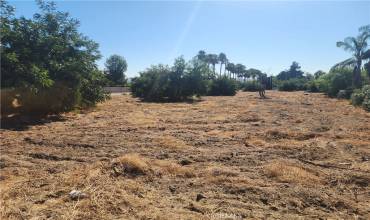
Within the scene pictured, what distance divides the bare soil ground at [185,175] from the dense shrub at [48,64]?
6.82ft

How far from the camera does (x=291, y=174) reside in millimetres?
5090

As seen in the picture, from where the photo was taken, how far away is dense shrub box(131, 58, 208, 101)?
26109 millimetres

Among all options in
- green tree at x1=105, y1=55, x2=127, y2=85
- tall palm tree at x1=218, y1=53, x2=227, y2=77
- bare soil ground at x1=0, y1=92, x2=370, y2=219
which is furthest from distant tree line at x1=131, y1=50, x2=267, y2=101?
tall palm tree at x1=218, y1=53, x2=227, y2=77

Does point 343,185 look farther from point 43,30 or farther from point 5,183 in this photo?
point 43,30

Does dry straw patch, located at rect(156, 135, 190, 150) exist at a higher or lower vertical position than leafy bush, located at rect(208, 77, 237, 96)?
lower

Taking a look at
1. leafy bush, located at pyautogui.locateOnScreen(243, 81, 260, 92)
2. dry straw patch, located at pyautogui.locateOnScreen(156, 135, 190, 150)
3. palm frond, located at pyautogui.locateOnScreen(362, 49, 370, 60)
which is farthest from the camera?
leafy bush, located at pyautogui.locateOnScreen(243, 81, 260, 92)

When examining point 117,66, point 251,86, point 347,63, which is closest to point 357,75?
point 347,63

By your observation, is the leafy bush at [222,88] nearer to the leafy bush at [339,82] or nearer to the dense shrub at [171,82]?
the dense shrub at [171,82]

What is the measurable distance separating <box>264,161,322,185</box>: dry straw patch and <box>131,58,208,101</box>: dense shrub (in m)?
20.7

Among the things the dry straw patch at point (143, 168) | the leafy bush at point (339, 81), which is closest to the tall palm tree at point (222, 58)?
the leafy bush at point (339, 81)

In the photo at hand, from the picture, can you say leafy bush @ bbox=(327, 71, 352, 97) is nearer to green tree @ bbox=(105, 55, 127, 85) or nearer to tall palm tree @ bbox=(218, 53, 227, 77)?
green tree @ bbox=(105, 55, 127, 85)

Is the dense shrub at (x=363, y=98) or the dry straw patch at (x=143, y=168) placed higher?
the dense shrub at (x=363, y=98)

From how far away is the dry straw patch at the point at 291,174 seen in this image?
191 inches

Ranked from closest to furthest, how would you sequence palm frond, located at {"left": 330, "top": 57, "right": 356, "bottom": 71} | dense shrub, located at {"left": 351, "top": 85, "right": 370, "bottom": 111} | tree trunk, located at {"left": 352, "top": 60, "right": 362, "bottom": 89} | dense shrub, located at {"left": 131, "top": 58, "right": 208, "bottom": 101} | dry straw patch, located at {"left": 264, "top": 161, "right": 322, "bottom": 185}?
1. dry straw patch, located at {"left": 264, "top": 161, "right": 322, "bottom": 185}
2. dense shrub, located at {"left": 351, "top": 85, "right": 370, "bottom": 111}
3. dense shrub, located at {"left": 131, "top": 58, "right": 208, "bottom": 101}
4. tree trunk, located at {"left": 352, "top": 60, "right": 362, "bottom": 89}
5. palm frond, located at {"left": 330, "top": 57, "right": 356, "bottom": 71}
